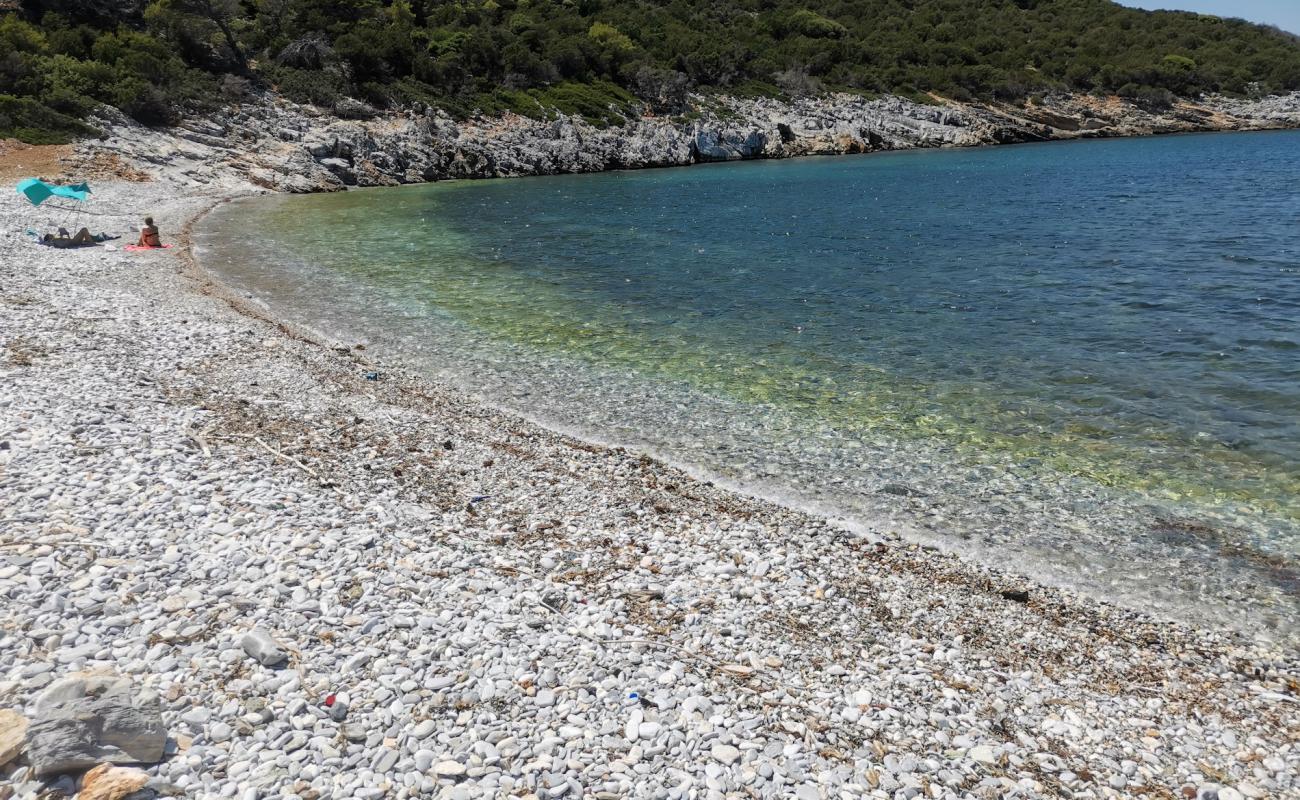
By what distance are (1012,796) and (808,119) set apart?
97.1 metres

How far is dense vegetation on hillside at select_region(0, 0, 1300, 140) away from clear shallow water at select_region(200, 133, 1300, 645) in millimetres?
24930

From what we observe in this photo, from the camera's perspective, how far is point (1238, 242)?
1186 inches

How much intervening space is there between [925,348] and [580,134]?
6375cm

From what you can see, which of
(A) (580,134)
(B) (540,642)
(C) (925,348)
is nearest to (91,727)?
(B) (540,642)

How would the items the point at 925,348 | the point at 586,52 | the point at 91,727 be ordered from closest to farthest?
the point at 91,727 → the point at 925,348 → the point at 586,52

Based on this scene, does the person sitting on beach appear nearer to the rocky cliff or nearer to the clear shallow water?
the clear shallow water

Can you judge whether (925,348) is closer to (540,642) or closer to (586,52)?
(540,642)

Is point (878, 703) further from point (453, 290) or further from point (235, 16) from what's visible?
point (235, 16)

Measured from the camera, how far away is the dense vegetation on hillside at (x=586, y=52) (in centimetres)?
5559

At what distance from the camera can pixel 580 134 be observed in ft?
248

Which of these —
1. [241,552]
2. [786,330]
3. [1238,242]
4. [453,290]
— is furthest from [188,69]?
[1238,242]

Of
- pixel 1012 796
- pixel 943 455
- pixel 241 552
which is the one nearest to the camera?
pixel 1012 796

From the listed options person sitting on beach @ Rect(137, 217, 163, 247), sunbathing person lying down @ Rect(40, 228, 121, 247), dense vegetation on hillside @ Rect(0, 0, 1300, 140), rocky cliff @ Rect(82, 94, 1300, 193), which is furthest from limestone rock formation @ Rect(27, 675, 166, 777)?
dense vegetation on hillside @ Rect(0, 0, 1300, 140)

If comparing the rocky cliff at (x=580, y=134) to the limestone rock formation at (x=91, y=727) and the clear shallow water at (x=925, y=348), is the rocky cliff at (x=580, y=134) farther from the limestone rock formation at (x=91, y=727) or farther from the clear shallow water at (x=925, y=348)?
the limestone rock formation at (x=91, y=727)
